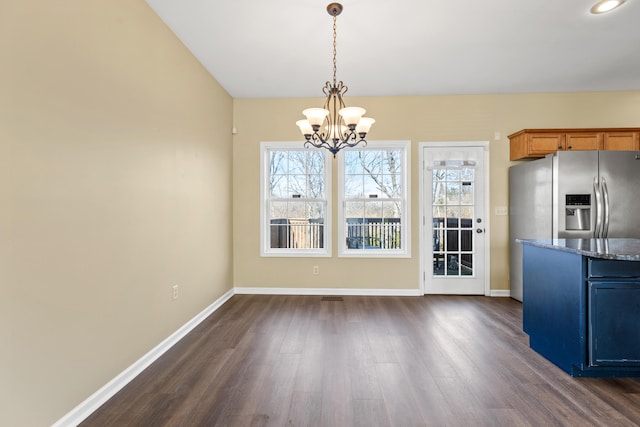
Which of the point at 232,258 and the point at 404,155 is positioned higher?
the point at 404,155

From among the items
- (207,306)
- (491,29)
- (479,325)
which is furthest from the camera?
(207,306)

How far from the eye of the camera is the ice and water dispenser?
3.49m

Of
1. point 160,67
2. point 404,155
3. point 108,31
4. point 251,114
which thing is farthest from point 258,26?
point 404,155

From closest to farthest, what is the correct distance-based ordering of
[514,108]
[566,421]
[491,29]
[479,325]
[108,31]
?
[566,421] → [108,31] → [491,29] → [479,325] → [514,108]

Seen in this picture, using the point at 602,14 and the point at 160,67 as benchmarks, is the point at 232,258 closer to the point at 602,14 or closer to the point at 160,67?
the point at 160,67

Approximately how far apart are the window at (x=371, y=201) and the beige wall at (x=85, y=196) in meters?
2.22

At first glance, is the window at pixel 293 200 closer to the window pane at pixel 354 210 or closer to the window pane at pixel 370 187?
the window pane at pixel 354 210

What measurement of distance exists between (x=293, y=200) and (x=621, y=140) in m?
4.23

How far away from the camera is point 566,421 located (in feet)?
5.71

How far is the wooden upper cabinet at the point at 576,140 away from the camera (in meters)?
3.76

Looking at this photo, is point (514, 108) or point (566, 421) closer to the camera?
point (566, 421)

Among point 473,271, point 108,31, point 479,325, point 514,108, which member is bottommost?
point 479,325

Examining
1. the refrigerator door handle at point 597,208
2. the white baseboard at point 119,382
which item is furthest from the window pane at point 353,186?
the refrigerator door handle at point 597,208

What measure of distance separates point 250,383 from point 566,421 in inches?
75.7
